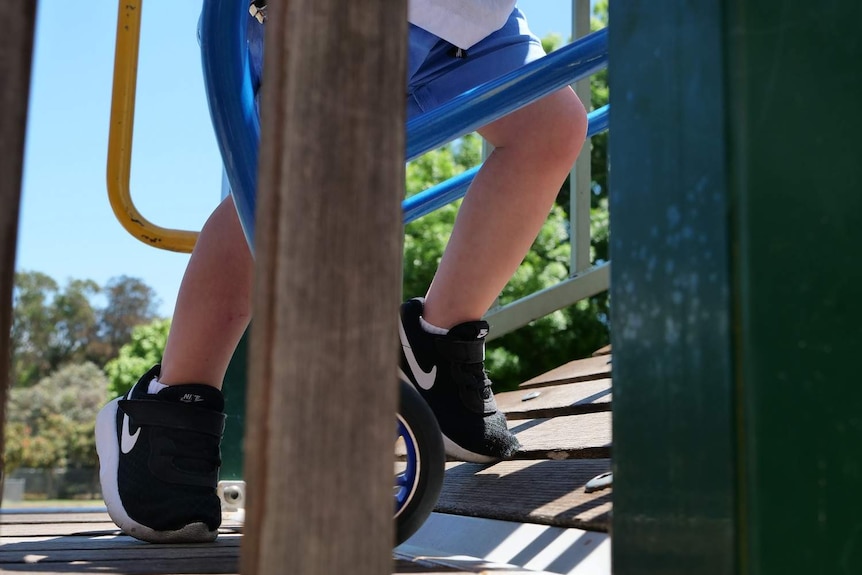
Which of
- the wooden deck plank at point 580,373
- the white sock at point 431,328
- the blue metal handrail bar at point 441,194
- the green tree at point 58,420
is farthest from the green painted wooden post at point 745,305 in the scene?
the green tree at point 58,420

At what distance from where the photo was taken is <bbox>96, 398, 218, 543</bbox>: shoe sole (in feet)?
4.90

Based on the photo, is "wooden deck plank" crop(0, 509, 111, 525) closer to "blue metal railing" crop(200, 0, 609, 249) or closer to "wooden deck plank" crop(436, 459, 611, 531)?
"wooden deck plank" crop(436, 459, 611, 531)

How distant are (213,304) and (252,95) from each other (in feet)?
1.87

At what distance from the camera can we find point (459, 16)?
1.69 metres

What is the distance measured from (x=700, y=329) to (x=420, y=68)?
1093mm

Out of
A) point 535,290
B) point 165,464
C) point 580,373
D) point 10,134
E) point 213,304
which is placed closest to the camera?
point 10,134

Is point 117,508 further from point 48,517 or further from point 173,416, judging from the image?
point 48,517

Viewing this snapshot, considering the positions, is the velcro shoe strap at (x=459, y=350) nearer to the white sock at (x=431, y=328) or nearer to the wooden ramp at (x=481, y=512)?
the white sock at (x=431, y=328)

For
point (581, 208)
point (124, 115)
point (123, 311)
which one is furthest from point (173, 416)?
point (123, 311)

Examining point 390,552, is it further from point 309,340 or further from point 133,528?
point 133,528

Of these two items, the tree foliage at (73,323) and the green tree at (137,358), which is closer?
the green tree at (137,358)

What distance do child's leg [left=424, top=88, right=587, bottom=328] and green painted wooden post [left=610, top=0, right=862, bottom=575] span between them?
851mm

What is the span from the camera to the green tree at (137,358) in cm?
2872

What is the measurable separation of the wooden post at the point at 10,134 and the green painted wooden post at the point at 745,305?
525 mm
